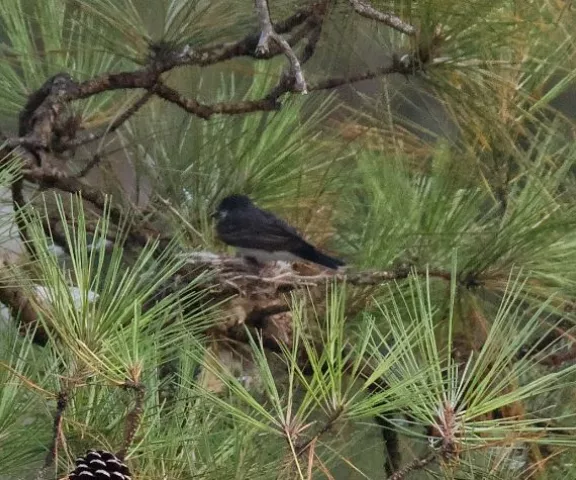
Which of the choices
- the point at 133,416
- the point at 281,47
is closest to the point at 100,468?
the point at 133,416

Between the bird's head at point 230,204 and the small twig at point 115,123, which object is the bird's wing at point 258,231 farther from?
the small twig at point 115,123

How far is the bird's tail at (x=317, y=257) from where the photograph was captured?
0.98 m

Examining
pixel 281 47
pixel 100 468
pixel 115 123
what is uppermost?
pixel 281 47

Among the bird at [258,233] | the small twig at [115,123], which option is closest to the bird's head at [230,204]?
the bird at [258,233]

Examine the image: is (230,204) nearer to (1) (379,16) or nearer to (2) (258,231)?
(2) (258,231)

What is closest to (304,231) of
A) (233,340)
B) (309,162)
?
(309,162)

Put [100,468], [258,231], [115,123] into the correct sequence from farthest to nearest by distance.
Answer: [258,231] → [115,123] → [100,468]

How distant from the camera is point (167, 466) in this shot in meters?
0.65

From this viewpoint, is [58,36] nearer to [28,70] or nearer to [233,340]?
[28,70]

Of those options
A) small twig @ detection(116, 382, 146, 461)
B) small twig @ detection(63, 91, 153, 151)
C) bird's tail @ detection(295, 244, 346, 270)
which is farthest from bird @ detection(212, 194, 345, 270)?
small twig @ detection(116, 382, 146, 461)

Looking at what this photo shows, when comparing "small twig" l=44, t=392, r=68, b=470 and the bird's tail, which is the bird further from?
"small twig" l=44, t=392, r=68, b=470

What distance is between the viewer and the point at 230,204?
1038mm

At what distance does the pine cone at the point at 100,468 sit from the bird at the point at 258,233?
450 millimetres

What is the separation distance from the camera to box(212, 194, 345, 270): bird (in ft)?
3.35
